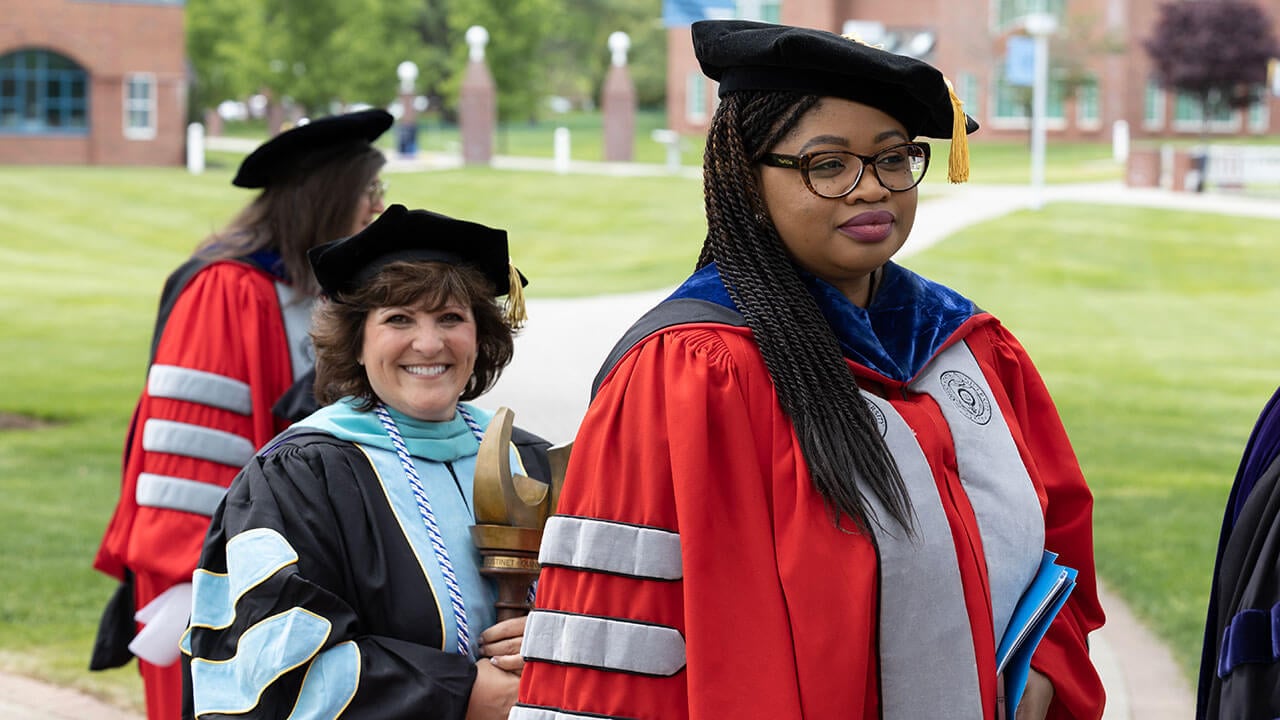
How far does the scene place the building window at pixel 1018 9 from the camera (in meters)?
51.8

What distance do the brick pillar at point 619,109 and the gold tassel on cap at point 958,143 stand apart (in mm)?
37833

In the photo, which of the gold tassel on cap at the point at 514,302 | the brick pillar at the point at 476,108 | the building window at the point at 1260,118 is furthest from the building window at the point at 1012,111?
the gold tassel on cap at the point at 514,302

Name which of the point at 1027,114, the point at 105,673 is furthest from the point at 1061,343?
the point at 1027,114

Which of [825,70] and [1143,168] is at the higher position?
[1143,168]

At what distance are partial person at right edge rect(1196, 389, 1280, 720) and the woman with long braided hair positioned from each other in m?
0.32

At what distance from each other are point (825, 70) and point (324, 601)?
1362 mm

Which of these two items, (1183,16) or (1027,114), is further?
(1027,114)

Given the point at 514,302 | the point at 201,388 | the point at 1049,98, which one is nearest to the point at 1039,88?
the point at 1049,98

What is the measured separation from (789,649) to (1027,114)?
50100 millimetres

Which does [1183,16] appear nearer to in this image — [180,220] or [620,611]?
[180,220]

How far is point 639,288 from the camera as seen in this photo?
20.4 meters

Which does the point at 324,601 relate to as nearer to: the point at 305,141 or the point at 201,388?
the point at 201,388

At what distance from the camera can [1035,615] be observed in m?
2.67

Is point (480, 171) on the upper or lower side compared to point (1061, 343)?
upper
